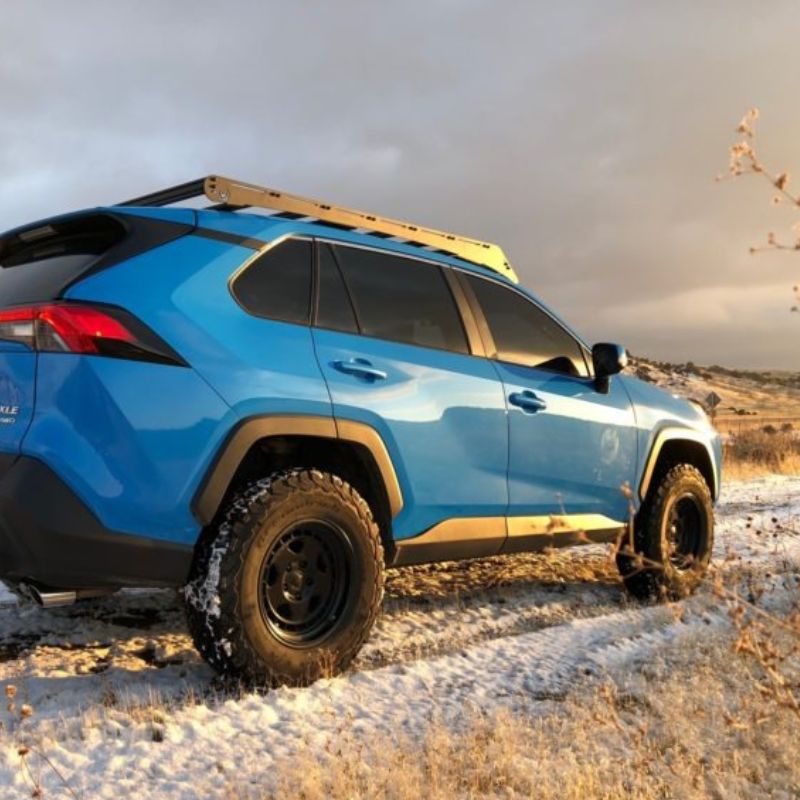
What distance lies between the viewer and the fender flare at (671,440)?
209 inches

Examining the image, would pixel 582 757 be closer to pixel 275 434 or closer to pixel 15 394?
pixel 275 434

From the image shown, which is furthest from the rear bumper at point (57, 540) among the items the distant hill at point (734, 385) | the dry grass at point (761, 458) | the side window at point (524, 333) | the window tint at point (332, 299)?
the distant hill at point (734, 385)

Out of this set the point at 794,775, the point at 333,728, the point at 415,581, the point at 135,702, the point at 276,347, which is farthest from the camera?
the point at 415,581

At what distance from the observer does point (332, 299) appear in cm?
383

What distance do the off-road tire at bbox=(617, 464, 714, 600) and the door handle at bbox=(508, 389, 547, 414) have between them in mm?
1204

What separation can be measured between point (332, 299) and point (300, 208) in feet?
1.62

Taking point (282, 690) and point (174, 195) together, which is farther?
point (174, 195)

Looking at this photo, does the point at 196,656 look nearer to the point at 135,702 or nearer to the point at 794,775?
the point at 135,702

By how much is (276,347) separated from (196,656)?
5.20ft

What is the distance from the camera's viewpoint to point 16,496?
295 cm

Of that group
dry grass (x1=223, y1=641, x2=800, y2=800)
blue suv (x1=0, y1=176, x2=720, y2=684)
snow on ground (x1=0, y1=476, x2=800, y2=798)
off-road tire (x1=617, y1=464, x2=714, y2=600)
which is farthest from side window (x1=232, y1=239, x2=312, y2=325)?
off-road tire (x1=617, y1=464, x2=714, y2=600)

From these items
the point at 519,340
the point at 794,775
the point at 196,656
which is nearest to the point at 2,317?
the point at 196,656

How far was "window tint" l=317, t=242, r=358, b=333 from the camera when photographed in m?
3.75

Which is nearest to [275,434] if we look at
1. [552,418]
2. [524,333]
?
[552,418]
